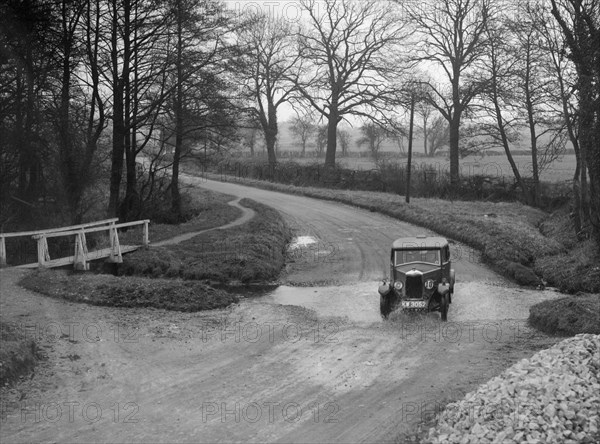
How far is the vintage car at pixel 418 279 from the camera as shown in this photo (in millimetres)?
16375

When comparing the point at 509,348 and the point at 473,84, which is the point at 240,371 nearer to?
the point at 509,348

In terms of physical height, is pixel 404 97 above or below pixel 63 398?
above

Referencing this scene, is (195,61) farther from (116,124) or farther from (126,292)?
(126,292)

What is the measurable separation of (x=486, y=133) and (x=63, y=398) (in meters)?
42.3

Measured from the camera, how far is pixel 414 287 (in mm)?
16469

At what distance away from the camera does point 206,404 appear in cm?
972

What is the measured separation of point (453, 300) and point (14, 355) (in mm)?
12774

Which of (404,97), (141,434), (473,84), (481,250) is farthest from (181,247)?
(404,97)

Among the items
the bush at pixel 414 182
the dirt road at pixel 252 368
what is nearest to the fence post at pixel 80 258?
the dirt road at pixel 252 368

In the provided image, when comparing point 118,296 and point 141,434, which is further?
point 118,296

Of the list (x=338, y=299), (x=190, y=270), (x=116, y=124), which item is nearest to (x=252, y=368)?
(x=338, y=299)

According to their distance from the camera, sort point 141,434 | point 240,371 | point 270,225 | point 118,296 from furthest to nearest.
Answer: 1. point 270,225
2. point 118,296
3. point 240,371
4. point 141,434

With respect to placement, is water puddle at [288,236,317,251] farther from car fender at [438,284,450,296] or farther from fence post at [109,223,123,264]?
car fender at [438,284,450,296]

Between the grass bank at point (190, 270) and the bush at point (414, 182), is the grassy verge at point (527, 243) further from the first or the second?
the grass bank at point (190, 270)
